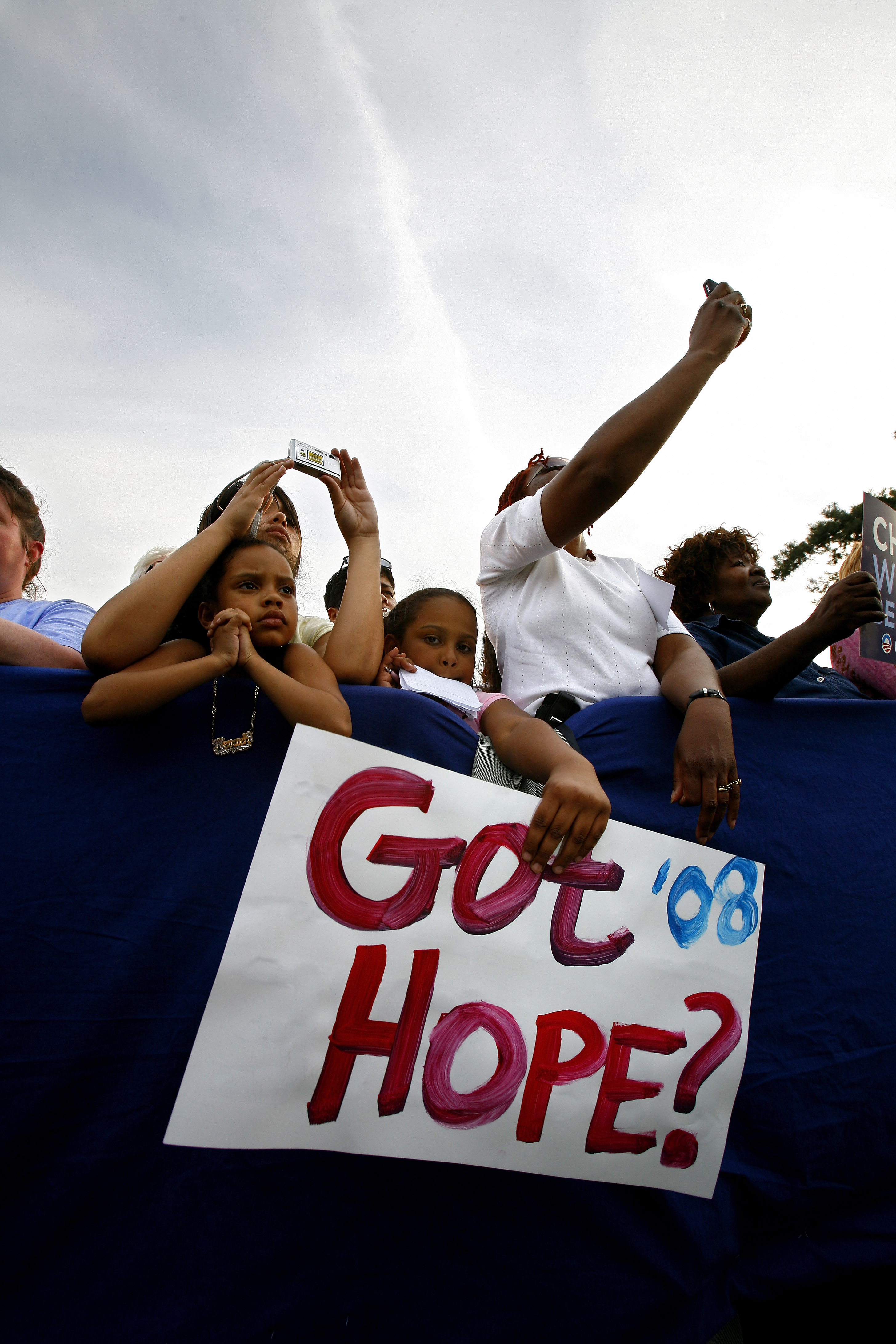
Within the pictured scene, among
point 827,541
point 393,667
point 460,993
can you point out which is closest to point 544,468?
point 393,667

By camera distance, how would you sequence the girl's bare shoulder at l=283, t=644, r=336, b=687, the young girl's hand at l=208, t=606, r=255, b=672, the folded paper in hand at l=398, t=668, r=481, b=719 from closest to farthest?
the young girl's hand at l=208, t=606, r=255, b=672 → the girl's bare shoulder at l=283, t=644, r=336, b=687 → the folded paper in hand at l=398, t=668, r=481, b=719

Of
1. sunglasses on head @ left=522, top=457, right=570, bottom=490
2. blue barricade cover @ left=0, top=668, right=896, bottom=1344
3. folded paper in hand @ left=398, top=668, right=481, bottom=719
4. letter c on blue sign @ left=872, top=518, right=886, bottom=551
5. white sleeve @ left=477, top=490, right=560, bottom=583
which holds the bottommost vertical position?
blue barricade cover @ left=0, top=668, right=896, bottom=1344

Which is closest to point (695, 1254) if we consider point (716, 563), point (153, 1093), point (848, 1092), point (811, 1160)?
point (811, 1160)

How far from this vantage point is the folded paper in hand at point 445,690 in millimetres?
1491

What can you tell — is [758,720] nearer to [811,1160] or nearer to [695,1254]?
[811,1160]

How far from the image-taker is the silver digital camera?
1552 mm

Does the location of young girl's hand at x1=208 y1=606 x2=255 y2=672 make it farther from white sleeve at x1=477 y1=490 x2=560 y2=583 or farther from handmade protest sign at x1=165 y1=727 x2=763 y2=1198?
white sleeve at x1=477 y1=490 x2=560 y2=583

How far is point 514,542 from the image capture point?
1585mm

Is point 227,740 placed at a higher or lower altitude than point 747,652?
lower

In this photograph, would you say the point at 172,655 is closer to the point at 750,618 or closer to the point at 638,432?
the point at 638,432

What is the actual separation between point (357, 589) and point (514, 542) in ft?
1.19

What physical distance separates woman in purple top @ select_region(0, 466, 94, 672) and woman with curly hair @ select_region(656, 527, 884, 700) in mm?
1403

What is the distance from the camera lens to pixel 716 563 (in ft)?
8.50

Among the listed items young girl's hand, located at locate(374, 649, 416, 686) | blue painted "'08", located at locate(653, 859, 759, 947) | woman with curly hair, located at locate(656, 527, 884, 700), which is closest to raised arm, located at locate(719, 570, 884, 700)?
woman with curly hair, located at locate(656, 527, 884, 700)
